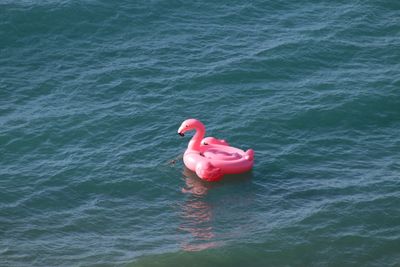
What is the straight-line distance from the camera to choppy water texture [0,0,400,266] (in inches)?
1609

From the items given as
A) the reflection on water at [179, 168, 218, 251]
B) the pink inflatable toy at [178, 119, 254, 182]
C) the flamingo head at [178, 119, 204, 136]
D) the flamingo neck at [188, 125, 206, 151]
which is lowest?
the reflection on water at [179, 168, 218, 251]

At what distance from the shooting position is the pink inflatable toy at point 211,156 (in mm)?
45438

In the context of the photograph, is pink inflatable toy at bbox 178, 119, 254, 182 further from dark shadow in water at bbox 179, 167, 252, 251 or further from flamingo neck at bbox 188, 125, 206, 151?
dark shadow in water at bbox 179, 167, 252, 251

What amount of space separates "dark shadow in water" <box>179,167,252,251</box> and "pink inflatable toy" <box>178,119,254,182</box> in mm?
474

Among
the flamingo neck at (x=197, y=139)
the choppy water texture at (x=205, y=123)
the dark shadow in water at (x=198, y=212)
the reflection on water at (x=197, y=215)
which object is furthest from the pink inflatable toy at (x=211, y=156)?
the choppy water texture at (x=205, y=123)

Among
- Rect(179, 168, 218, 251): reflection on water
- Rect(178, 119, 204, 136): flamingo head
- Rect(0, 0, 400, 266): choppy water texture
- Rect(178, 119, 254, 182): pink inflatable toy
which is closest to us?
Rect(179, 168, 218, 251): reflection on water

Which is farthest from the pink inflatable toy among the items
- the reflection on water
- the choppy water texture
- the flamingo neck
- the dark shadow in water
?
the choppy water texture

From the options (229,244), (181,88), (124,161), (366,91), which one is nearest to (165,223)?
(229,244)

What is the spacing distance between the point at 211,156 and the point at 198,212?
163 inches

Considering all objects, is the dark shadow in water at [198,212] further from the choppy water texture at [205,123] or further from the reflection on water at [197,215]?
the choppy water texture at [205,123]

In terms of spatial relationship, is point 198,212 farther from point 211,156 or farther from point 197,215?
point 211,156

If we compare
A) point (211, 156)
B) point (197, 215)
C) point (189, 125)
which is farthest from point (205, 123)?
point (197, 215)

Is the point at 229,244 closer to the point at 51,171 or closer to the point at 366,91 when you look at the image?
the point at 51,171

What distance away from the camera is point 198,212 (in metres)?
43.4
